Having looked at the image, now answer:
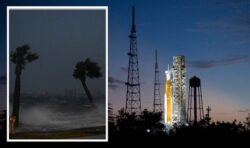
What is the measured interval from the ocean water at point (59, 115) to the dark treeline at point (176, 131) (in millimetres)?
874

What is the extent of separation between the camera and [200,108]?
32.6ft

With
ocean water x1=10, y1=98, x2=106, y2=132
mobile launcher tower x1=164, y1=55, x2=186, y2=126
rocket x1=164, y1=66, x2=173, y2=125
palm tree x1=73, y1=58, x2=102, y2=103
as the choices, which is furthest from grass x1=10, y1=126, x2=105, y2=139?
rocket x1=164, y1=66, x2=173, y2=125

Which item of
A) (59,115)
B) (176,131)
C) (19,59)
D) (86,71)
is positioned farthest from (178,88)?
(19,59)

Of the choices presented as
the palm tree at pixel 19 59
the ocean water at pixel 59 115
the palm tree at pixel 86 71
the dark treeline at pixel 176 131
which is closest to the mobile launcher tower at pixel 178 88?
the dark treeline at pixel 176 131

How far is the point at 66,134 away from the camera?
733 cm

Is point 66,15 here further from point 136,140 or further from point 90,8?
point 136,140

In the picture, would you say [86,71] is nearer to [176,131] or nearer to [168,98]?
[176,131]

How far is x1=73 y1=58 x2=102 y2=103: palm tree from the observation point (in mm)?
7219

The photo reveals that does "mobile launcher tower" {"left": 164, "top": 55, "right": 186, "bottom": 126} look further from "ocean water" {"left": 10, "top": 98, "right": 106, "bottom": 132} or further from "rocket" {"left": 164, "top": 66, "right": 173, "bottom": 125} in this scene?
"ocean water" {"left": 10, "top": 98, "right": 106, "bottom": 132}

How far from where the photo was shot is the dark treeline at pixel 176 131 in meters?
8.14

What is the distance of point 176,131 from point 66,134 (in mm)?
2212

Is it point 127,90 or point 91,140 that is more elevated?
point 127,90

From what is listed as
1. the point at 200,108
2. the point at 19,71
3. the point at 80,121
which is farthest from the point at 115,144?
the point at 200,108

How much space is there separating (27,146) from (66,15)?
2089 mm
